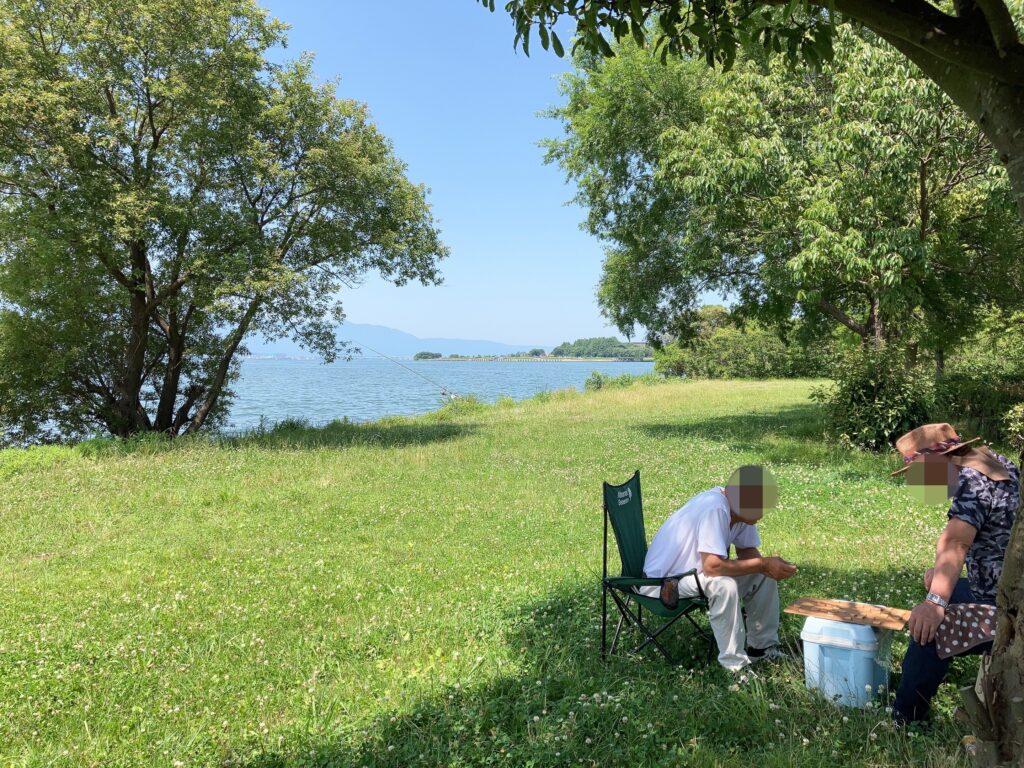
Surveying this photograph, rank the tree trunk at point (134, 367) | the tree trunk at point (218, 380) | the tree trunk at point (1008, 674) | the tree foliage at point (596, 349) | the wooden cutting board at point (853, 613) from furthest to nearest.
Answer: the tree foliage at point (596, 349) → the tree trunk at point (218, 380) → the tree trunk at point (134, 367) → the wooden cutting board at point (853, 613) → the tree trunk at point (1008, 674)

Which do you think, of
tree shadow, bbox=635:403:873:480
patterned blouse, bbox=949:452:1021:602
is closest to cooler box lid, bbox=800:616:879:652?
patterned blouse, bbox=949:452:1021:602

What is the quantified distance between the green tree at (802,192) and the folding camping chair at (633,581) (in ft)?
23.6

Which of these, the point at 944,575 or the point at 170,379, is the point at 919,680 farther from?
the point at 170,379

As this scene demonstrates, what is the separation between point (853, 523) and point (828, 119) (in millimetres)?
7444

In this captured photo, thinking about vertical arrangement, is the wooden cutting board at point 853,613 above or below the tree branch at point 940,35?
below

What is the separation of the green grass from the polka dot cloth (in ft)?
1.37

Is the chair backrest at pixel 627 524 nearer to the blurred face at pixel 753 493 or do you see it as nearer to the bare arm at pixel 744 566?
the bare arm at pixel 744 566

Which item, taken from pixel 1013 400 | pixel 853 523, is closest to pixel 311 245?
pixel 853 523

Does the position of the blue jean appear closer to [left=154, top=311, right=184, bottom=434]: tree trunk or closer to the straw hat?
the straw hat

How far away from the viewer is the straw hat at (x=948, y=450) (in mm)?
3008

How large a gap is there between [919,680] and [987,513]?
0.84 metres

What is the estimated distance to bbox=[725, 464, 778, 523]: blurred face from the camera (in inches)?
148

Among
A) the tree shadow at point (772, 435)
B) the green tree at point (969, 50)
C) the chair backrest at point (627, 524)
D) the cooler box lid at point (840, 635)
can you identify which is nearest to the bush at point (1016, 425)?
the tree shadow at point (772, 435)

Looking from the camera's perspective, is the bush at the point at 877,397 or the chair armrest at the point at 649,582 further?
the bush at the point at 877,397
